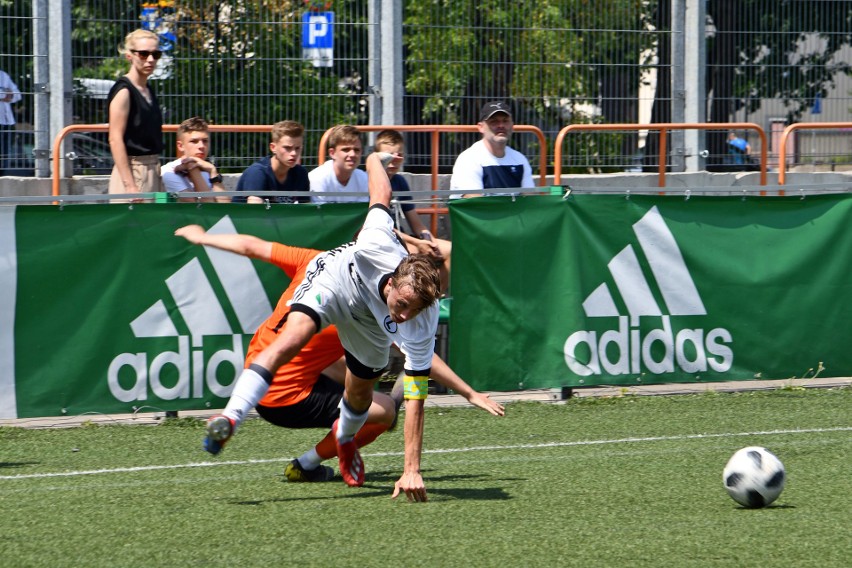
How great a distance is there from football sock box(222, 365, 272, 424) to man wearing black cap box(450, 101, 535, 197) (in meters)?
4.19

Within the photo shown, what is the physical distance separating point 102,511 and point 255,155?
618 cm

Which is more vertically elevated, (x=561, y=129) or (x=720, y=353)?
(x=561, y=129)

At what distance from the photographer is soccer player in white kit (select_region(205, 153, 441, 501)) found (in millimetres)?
5824

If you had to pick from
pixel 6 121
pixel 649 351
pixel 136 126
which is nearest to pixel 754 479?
pixel 649 351

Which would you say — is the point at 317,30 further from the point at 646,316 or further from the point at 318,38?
the point at 646,316

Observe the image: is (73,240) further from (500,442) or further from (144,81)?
(500,442)

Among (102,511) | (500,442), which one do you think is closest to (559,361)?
(500,442)

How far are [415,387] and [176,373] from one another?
300 centimetres

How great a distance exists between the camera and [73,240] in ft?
27.9

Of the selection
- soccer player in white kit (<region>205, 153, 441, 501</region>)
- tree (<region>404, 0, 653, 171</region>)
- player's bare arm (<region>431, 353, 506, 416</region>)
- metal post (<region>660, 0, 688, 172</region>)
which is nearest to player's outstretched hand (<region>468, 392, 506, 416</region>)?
player's bare arm (<region>431, 353, 506, 416</region>)

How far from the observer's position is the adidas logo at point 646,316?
383 inches

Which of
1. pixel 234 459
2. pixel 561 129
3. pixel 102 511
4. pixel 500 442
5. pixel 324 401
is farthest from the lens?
pixel 561 129

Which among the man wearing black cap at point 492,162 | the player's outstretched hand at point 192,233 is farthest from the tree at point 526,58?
the player's outstretched hand at point 192,233

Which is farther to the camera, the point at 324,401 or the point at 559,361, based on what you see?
the point at 559,361
